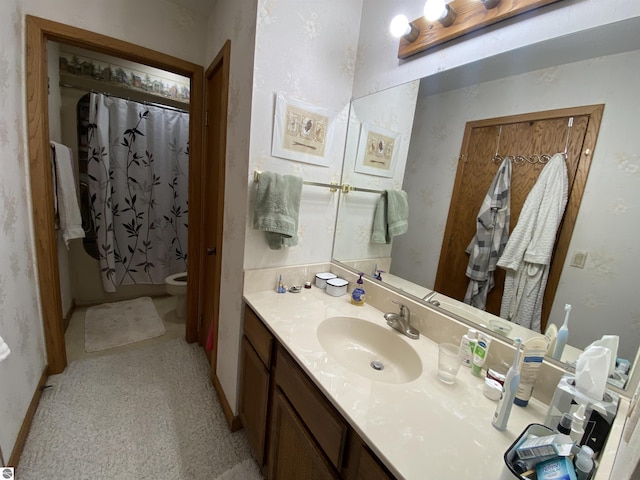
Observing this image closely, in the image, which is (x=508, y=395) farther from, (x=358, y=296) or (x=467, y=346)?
(x=358, y=296)

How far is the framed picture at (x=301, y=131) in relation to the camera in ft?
4.07

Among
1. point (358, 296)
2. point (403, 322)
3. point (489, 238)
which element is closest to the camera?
point (489, 238)

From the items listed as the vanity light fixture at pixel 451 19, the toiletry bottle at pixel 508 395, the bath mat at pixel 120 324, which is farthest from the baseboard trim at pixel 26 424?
the vanity light fixture at pixel 451 19

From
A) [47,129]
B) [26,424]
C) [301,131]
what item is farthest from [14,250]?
[301,131]

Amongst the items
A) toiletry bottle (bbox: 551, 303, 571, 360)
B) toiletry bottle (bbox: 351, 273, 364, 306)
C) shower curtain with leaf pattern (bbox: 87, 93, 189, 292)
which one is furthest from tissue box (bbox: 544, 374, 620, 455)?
shower curtain with leaf pattern (bbox: 87, 93, 189, 292)

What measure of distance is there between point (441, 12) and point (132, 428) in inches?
95.9

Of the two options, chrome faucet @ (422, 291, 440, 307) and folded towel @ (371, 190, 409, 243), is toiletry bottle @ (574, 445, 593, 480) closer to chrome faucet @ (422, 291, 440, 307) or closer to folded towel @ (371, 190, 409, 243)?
chrome faucet @ (422, 291, 440, 307)

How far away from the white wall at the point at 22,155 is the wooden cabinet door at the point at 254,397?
0.95m

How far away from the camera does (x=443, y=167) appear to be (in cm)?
113

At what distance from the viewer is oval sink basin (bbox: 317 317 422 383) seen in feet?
3.28

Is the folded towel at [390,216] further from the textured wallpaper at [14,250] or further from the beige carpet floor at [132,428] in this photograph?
the textured wallpaper at [14,250]

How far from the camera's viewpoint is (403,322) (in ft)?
3.62

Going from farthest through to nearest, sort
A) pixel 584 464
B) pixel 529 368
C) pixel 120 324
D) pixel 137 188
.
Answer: pixel 137 188, pixel 120 324, pixel 529 368, pixel 584 464

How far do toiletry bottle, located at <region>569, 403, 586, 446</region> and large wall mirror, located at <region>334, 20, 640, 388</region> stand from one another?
0.26 metres
